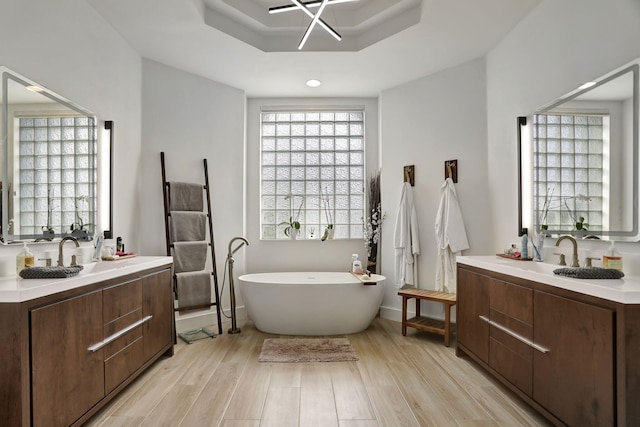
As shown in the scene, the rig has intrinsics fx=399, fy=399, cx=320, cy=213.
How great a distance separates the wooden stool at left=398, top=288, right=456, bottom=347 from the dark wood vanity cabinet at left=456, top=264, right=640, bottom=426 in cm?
63

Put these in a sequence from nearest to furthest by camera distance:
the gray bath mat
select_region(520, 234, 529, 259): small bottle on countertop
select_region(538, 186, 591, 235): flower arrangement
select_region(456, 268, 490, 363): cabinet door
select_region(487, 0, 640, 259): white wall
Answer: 1. select_region(487, 0, 640, 259): white wall
2. select_region(538, 186, 591, 235): flower arrangement
3. select_region(456, 268, 490, 363): cabinet door
4. select_region(520, 234, 529, 259): small bottle on countertop
5. the gray bath mat

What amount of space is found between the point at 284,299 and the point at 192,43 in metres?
2.42

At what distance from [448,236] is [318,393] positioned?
6.42 ft

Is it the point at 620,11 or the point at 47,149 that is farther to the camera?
the point at 47,149

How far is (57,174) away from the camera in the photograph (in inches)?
98.2

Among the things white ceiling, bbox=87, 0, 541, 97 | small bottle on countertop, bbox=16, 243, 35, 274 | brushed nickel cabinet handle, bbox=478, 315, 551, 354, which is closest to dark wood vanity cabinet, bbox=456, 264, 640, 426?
brushed nickel cabinet handle, bbox=478, 315, 551, 354

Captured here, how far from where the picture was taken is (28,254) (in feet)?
6.95

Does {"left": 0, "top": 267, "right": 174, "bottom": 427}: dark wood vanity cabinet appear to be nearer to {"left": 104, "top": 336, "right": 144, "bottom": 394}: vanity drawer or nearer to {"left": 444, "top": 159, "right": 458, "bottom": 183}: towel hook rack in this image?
{"left": 104, "top": 336, "right": 144, "bottom": 394}: vanity drawer

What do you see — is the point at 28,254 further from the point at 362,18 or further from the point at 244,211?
the point at 362,18

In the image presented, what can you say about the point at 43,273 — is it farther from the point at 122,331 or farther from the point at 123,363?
the point at 123,363

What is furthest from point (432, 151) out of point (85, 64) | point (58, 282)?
point (58, 282)

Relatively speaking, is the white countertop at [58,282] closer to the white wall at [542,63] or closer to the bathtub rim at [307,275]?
the bathtub rim at [307,275]

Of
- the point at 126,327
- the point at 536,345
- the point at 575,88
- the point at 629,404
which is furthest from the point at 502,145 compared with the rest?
the point at 126,327

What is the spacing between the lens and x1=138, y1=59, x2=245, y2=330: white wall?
3.85 m
